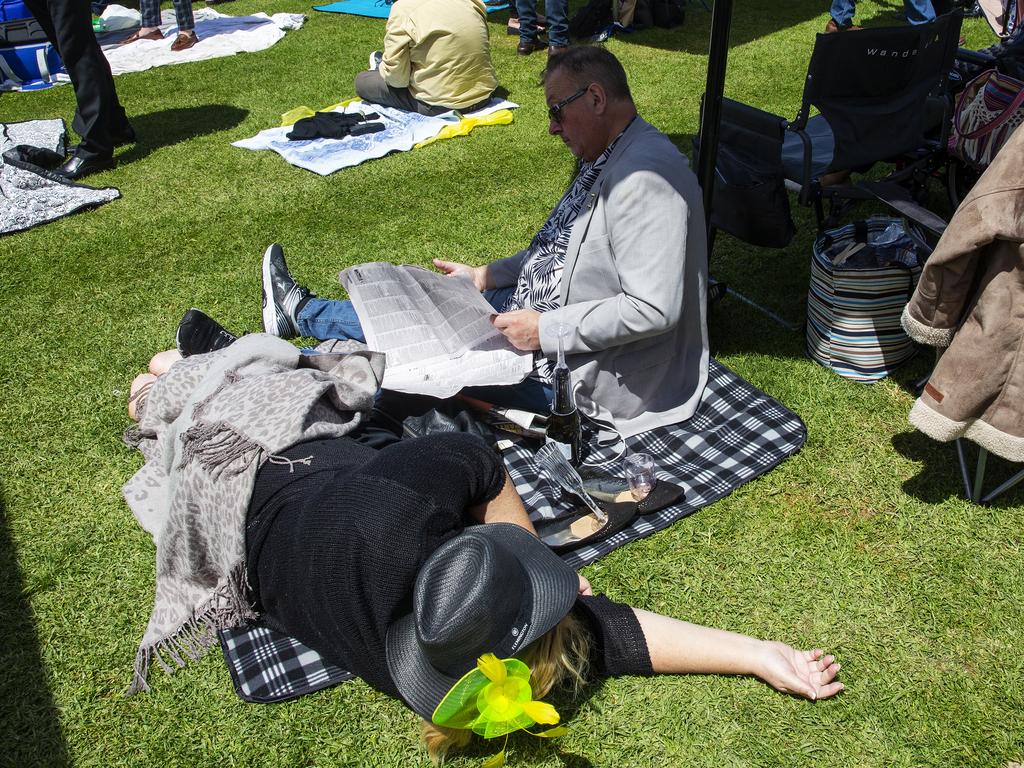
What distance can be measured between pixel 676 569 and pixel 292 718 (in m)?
1.27

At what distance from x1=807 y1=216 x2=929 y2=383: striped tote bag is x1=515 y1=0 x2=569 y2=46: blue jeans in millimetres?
5136

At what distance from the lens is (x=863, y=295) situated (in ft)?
10.9

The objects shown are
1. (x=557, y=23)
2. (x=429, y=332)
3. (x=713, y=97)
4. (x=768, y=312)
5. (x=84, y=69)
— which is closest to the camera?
(x=429, y=332)

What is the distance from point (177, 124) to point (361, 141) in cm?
189

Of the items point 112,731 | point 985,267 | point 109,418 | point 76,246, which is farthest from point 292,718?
point 76,246

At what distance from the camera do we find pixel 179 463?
245cm

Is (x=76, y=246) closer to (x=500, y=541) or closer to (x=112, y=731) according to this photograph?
(x=112, y=731)

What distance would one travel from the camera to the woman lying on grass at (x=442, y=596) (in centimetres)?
174

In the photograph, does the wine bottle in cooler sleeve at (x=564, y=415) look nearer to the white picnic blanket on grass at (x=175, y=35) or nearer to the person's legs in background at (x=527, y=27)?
the person's legs in background at (x=527, y=27)

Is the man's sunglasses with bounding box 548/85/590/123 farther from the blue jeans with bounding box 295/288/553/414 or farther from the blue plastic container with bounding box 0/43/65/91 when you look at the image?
the blue plastic container with bounding box 0/43/65/91

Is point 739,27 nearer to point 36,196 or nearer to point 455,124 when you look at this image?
point 455,124

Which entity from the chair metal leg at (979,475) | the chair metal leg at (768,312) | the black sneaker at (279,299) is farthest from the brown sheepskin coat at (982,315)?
the black sneaker at (279,299)

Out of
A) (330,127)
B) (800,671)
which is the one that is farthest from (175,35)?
(800,671)

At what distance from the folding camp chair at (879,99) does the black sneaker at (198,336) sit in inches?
93.7
